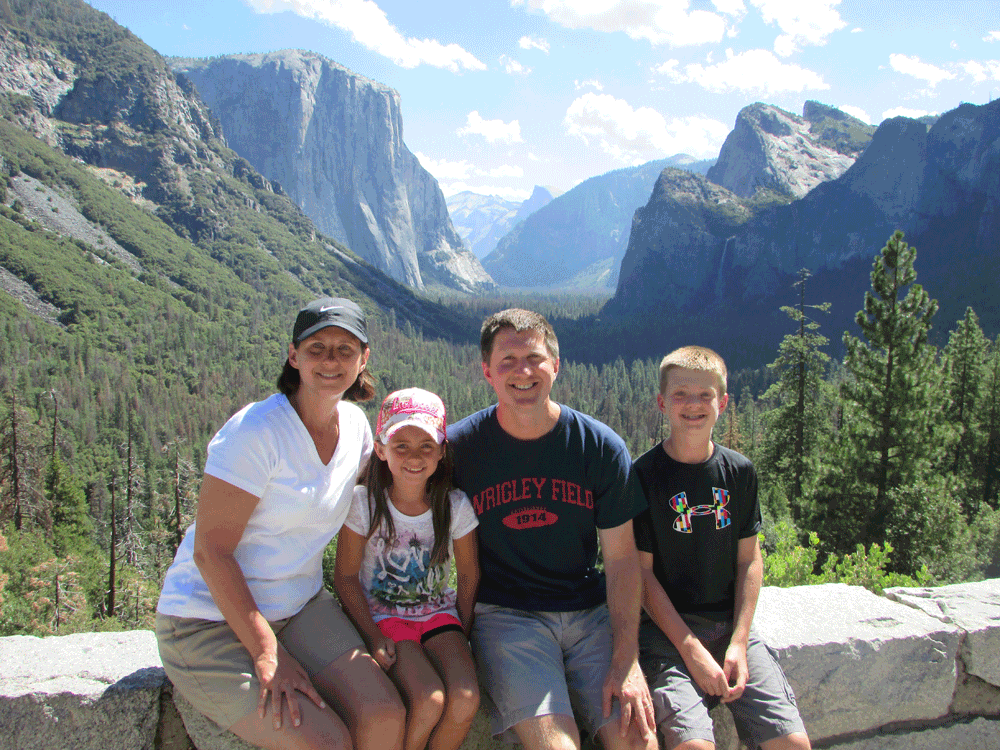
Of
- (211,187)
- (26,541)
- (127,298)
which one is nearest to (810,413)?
(26,541)

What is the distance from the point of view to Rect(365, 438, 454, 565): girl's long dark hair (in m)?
2.92

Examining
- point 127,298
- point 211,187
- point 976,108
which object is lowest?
point 127,298

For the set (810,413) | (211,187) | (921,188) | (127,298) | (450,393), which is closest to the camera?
(810,413)

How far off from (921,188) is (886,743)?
514ft

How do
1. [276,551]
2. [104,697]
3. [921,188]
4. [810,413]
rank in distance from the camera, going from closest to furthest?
[104,697] < [276,551] < [810,413] < [921,188]

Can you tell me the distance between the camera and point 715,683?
9.03 ft

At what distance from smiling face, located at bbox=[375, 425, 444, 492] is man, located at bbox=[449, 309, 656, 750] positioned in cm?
23

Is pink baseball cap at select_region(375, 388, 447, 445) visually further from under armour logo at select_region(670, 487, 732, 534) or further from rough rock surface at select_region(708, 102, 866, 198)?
rough rock surface at select_region(708, 102, 866, 198)

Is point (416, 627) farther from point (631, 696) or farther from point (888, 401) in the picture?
point (888, 401)

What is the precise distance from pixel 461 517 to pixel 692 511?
123 centimetres

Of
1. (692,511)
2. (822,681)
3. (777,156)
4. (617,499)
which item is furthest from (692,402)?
(777,156)

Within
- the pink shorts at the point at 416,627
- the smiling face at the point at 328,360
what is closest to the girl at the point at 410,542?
the pink shorts at the point at 416,627

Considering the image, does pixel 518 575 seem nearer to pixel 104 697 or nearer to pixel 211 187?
pixel 104 697

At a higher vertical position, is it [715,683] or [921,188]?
[921,188]
